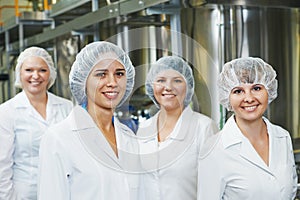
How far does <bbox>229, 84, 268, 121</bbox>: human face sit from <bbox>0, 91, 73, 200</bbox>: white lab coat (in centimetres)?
103

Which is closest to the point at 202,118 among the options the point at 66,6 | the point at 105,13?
the point at 105,13

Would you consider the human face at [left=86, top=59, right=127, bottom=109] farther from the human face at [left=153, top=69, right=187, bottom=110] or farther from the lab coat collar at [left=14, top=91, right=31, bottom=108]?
the lab coat collar at [left=14, top=91, right=31, bottom=108]

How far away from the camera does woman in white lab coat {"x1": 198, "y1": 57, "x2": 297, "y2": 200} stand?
1.52 m

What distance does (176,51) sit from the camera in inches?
91.7

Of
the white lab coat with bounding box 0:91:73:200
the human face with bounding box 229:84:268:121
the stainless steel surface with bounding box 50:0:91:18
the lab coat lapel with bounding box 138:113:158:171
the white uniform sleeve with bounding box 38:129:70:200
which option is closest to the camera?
the white uniform sleeve with bounding box 38:129:70:200

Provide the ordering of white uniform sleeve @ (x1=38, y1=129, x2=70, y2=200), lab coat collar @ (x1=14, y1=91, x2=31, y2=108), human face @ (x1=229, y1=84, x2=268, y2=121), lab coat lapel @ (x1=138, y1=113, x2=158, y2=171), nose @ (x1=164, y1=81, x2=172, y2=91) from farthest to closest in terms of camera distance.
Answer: lab coat collar @ (x1=14, y1=91, x2=31, y2=108) < nose @ (x1=164, y1=81, x2=172, y2=91) < lab coat lapel @ (x1=138, y1=113, x2=158, y2=171) < human face @ (x1=229, y1=84, x2=268, y2=121) < white uniform sleeve @ (x1=38, y1=129, x2=70, y2=200)

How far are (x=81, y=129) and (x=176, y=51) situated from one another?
94cm

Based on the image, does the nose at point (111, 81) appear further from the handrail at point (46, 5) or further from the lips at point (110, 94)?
the handrail at point (46, 5)

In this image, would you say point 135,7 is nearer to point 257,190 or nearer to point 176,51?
point 176,51

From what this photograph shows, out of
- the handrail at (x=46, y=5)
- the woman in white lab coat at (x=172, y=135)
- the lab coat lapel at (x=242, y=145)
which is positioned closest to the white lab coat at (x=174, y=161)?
the woman in white lab coat at (x=172, y=135)

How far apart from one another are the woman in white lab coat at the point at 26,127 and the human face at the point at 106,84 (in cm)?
77

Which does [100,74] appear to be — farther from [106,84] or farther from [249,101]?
[249,101]

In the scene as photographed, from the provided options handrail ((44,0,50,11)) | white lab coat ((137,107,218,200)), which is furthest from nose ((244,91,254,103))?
handrail ((44,0,50,11))

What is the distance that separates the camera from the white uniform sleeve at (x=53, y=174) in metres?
1.45
